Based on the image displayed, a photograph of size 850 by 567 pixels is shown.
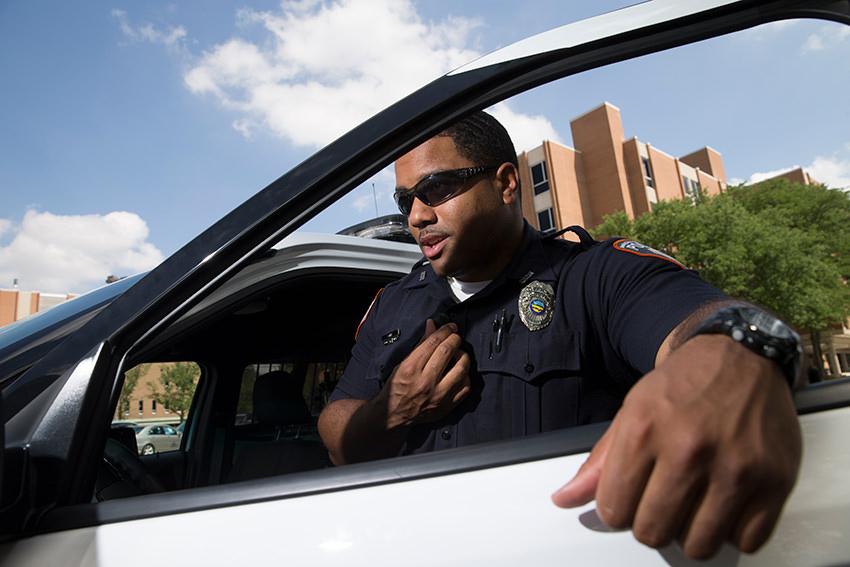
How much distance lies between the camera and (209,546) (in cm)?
69

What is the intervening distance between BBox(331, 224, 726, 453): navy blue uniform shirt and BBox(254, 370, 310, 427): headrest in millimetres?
1087

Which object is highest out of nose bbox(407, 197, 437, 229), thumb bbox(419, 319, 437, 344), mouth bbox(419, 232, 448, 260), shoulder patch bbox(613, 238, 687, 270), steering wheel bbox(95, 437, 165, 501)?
nose bbox(407, 197, 437, 229)

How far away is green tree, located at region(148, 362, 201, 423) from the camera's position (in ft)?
8.11

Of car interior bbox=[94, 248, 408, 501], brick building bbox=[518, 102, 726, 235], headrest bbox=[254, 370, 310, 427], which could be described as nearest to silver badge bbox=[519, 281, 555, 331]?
car interior bbox=[94, 248, 408, 501]

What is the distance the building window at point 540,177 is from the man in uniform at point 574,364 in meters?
22.1

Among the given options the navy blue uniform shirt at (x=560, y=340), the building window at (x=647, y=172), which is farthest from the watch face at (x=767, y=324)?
the building window at (x=647, y=172)

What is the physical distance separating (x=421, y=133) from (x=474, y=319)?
2.52 feet

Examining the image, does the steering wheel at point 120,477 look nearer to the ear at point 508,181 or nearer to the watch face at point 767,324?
the ear at point 508,181

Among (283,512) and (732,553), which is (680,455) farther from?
(283,512)

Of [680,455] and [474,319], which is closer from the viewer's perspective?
[680,455]

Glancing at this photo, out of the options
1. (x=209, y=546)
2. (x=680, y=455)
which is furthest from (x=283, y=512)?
(x=680, y=455)

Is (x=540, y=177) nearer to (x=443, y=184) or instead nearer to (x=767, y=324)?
(x=443, y=184)

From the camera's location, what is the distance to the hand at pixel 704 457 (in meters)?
0.51

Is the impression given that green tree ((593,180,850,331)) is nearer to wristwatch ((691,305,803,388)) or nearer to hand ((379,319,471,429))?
wristwatch ((691,305,803,388))
